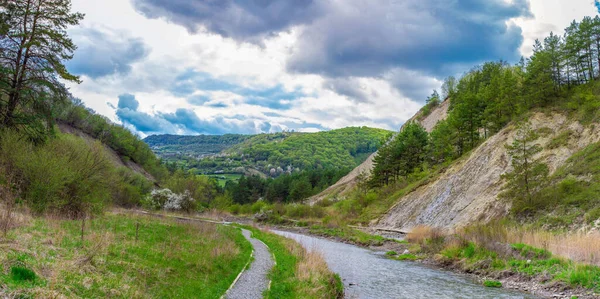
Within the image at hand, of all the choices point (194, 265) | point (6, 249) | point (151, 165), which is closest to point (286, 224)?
point (194, 265)

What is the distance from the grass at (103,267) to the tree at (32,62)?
1369 centimetres

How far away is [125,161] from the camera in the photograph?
4483 inches

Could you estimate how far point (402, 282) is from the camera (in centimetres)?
2058

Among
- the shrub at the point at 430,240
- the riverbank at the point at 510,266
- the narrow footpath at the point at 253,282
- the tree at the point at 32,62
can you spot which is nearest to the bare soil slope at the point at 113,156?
the tree at the point at 32,62

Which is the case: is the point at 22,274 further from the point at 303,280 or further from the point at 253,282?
the point at 303,280

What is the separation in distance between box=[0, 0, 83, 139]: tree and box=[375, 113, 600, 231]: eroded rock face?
3915cm

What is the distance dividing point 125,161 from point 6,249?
11454 cm

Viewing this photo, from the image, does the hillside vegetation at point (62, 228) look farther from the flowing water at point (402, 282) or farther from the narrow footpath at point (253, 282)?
the flowing water at point (402, 282)

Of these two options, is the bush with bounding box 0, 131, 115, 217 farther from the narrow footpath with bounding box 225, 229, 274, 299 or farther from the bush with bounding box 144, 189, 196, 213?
the bush with bounding box 144, 189, 196, 213

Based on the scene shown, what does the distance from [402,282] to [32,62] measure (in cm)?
3073

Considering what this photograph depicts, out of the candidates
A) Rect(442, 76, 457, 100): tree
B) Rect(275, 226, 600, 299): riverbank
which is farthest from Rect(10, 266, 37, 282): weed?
Rect(442, 76, 457, 100): tree

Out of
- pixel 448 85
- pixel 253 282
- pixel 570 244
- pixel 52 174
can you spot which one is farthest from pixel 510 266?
pixel 448 85

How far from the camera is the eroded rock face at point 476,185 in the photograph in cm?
3622

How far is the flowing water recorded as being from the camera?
17438 mm
